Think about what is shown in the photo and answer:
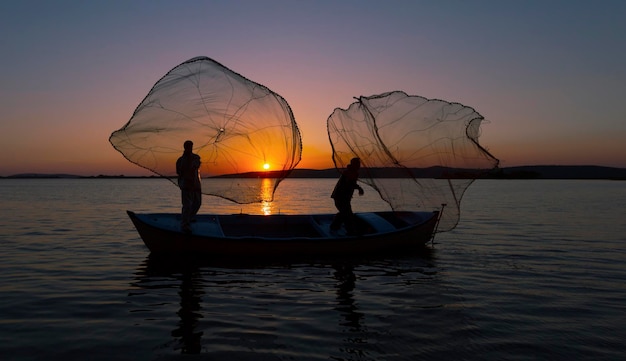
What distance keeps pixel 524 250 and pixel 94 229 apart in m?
17.3

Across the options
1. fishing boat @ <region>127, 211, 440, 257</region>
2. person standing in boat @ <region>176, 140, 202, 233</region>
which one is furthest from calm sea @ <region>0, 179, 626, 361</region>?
person standing in boat @ <region>176, 140, 202, 233</region>

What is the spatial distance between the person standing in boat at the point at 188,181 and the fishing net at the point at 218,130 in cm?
15

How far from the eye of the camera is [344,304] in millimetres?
9508

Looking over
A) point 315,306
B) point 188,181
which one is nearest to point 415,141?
point 188,181

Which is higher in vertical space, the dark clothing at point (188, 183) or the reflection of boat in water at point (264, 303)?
the dark clothing at point (188, 183)

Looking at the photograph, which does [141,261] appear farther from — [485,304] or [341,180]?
[485,304]

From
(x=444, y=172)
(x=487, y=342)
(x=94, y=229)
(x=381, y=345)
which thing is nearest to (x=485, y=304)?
(x=487, y=342)

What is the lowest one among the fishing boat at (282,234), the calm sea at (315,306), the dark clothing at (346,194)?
the calm sea at (315,306)

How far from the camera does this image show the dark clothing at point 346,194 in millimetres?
14555

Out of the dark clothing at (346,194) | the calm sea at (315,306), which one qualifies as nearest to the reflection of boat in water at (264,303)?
the calm sea at (315,306)

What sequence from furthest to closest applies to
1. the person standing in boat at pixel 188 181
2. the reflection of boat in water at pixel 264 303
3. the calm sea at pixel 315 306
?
the person standing in boat at pixel 188 181, the reflection of boat in water at pixel 264 303, the calm sea at pixel 315 306

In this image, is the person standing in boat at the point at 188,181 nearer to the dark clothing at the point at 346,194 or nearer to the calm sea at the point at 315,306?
the calm sea at the point at 315,306

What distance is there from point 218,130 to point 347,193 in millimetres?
4424

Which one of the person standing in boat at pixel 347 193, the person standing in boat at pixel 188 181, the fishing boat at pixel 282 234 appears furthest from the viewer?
the person standing in boat at pixel 347 193
